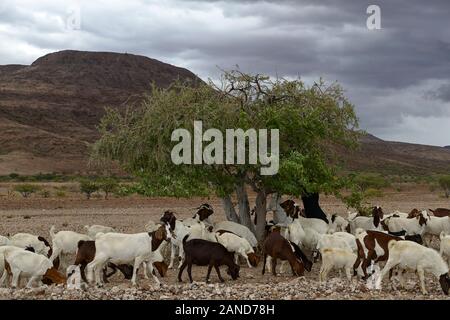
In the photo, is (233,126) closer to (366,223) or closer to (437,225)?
(366,223)

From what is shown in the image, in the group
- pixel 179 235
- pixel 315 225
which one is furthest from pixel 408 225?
pixel 179 235

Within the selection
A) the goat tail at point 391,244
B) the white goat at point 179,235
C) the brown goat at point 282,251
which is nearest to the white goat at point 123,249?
the white goat at point 179,235

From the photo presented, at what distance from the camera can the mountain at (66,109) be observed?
10169 cm

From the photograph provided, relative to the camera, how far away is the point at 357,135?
19969 millimetres

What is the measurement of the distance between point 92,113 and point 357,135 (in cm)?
12610

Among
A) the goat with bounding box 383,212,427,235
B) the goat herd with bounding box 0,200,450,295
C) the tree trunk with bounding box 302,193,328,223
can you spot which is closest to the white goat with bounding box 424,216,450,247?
the goat with bounding box 383,212,427,235

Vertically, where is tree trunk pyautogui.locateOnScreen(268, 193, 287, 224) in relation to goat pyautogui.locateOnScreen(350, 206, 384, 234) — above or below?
above

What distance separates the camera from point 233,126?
58.4 ft

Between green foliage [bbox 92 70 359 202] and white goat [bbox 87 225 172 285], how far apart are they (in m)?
3.96

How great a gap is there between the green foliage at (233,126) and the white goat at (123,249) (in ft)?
13.0

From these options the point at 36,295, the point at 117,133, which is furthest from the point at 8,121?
the point at 36,295

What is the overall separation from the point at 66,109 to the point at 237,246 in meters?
128

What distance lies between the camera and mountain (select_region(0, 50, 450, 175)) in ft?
334

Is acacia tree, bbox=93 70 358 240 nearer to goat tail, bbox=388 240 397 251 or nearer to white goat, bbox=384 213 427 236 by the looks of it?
white goat, bbox=384 213 427 236
